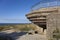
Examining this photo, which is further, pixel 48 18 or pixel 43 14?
pixel 43 14

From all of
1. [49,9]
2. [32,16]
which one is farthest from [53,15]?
[32,16]

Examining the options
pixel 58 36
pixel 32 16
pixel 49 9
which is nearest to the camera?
pixel 58 36

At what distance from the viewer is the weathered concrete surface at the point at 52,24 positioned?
45.1 feet

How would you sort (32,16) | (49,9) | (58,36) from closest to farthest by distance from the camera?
1. (58,36)
2. (49,9)
3. (32,16)

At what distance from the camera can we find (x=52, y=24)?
45.9 ft

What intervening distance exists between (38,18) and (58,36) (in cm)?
317

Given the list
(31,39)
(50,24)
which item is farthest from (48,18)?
(31,39)

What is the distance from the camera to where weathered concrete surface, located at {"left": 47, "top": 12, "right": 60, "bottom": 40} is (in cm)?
1373

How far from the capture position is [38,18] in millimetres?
15633

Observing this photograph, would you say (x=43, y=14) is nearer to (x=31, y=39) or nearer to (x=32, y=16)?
(x=32, y=16)

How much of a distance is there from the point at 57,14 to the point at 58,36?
74.9 inches

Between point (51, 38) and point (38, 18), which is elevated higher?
point (38, 18)

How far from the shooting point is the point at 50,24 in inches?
554

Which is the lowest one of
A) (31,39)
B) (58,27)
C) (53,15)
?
(31,39)
